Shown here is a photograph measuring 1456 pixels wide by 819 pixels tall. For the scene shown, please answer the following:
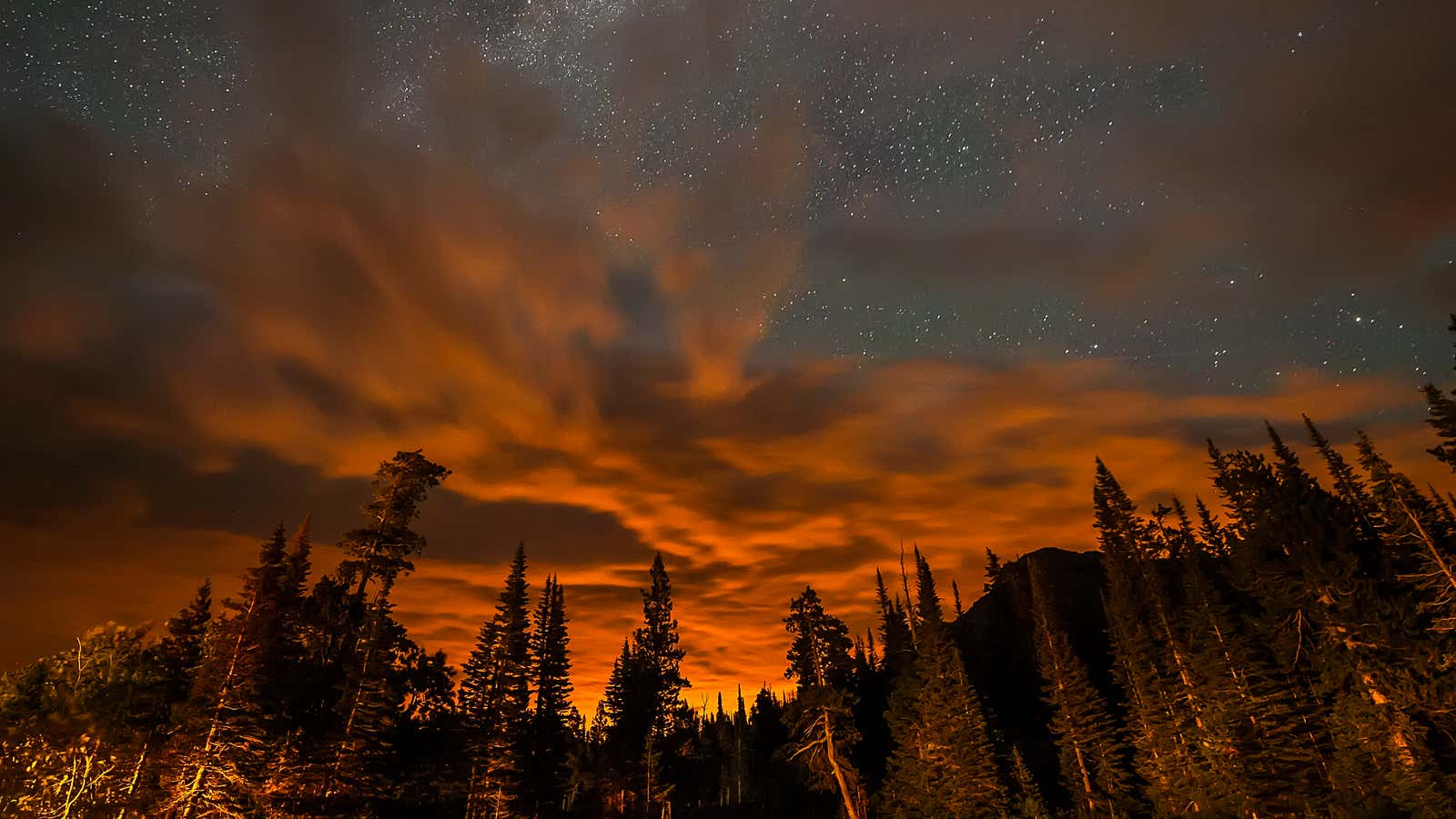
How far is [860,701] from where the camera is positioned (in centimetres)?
5291

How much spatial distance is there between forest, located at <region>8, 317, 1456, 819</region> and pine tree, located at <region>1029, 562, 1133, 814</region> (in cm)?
31

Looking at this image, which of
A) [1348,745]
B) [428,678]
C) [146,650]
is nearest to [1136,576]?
[1348,745]

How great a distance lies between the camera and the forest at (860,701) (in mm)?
31812

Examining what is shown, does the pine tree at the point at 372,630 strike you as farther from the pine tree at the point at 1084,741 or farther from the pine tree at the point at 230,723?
the pine tree at the point at 1084,741

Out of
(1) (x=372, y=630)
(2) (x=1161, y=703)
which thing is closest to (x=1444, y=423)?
(2) (x=1161, y=703)

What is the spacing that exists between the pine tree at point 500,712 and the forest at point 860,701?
18 cm

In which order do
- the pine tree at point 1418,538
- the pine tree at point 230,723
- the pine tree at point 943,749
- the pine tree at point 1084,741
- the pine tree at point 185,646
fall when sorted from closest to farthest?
the pine tree at point 230,723
the pine tree at point 1418,538
the pine tree at point 185,646
the pine tree at point 943,749
the pine tree at point 1084,741

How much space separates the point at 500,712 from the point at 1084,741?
152ft

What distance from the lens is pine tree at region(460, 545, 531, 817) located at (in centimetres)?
5328

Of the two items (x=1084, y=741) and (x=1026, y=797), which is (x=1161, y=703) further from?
(x=1026, y=797)

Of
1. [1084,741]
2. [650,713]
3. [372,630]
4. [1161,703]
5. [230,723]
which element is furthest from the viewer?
[650,713]

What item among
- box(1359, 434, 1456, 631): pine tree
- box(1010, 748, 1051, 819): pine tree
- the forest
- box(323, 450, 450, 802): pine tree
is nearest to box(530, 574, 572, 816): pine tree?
the forest

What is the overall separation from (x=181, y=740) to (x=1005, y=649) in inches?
3578

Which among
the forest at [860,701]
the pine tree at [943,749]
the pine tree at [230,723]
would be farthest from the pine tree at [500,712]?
the pine tree at [943,749]
